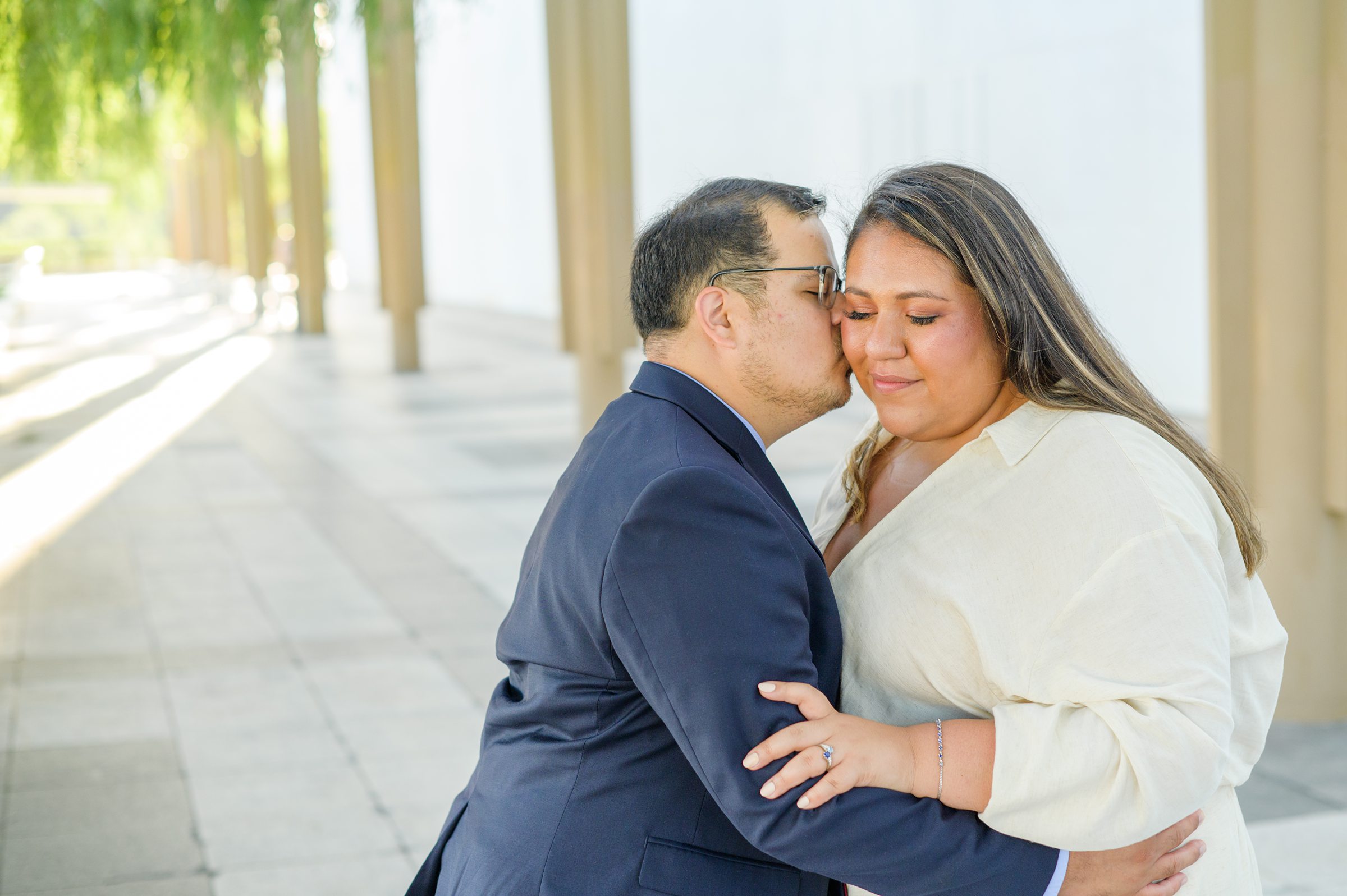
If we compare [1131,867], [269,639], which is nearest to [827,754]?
[1131,867]

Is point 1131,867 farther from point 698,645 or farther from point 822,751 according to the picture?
point 698,645

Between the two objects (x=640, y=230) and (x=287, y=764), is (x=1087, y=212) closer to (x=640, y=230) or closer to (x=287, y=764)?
(x=287, y=764)

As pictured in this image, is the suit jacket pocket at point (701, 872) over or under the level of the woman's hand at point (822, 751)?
under

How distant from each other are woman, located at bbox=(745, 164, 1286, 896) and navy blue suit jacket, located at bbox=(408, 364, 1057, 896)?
0.05m

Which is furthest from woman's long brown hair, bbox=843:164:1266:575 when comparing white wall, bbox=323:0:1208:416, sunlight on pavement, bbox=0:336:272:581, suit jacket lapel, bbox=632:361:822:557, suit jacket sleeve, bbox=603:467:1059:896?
sunlight on pavement, bbox=0:336:272:581

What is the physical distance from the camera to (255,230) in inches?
1096

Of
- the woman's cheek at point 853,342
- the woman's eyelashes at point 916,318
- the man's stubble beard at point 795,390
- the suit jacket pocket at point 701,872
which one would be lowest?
the suit jacket pocket at point 701,872

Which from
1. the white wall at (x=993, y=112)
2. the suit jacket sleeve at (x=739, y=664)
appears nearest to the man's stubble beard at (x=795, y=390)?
the suit jacket sleeve at (x=739, y=664)

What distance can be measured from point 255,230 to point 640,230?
2728 centimetres

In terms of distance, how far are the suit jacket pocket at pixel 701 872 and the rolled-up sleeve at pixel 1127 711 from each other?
1.16 feet

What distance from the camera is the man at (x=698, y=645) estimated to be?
1.69m

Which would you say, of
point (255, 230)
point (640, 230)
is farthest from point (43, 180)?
point (255, 230)

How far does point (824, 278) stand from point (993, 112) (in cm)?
1127

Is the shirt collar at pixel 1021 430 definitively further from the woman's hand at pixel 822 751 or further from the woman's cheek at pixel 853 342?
the woman's hand at pixel 822 751
